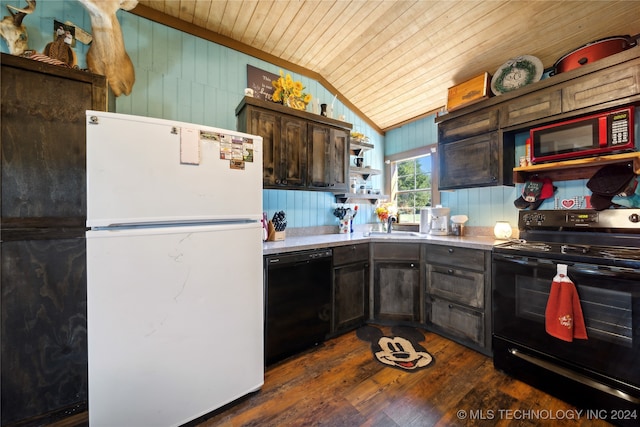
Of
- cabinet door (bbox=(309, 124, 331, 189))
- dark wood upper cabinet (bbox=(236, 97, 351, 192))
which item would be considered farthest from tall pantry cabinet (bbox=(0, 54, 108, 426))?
cabinet door (bbox=(309, 124, 331, 189))

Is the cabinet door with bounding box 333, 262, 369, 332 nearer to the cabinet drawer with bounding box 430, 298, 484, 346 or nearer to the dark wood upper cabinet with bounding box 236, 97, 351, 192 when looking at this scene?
the cabinet drawer with bounding box 430, 298, 484, 346

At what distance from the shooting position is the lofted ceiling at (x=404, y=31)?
1796 mm

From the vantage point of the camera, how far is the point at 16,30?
1.55 metres

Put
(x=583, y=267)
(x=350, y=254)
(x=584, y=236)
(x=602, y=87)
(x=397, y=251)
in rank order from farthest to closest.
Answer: (x=397, y=251) → (x=350, y=254) → (x=584, y=236) → (x=602, y=87) → (x=583, y=267)

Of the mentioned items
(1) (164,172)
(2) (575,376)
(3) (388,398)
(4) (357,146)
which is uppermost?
(4) (357,146)

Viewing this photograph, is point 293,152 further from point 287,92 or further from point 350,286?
point 350,286

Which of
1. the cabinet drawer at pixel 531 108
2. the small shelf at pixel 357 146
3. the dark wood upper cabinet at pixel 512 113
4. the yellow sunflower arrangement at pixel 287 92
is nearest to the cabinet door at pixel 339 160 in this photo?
the small shelf at pixel 357 146

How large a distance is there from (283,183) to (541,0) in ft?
7.87

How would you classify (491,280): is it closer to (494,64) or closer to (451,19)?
(494,64)

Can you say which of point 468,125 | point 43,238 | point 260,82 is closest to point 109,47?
point 260,82

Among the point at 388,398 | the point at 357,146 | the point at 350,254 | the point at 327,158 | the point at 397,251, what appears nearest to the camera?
the point at 388,398

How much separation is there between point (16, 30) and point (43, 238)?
155 cm

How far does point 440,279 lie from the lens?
2.27m

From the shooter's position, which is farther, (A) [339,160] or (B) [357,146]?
(B) [357,146]
